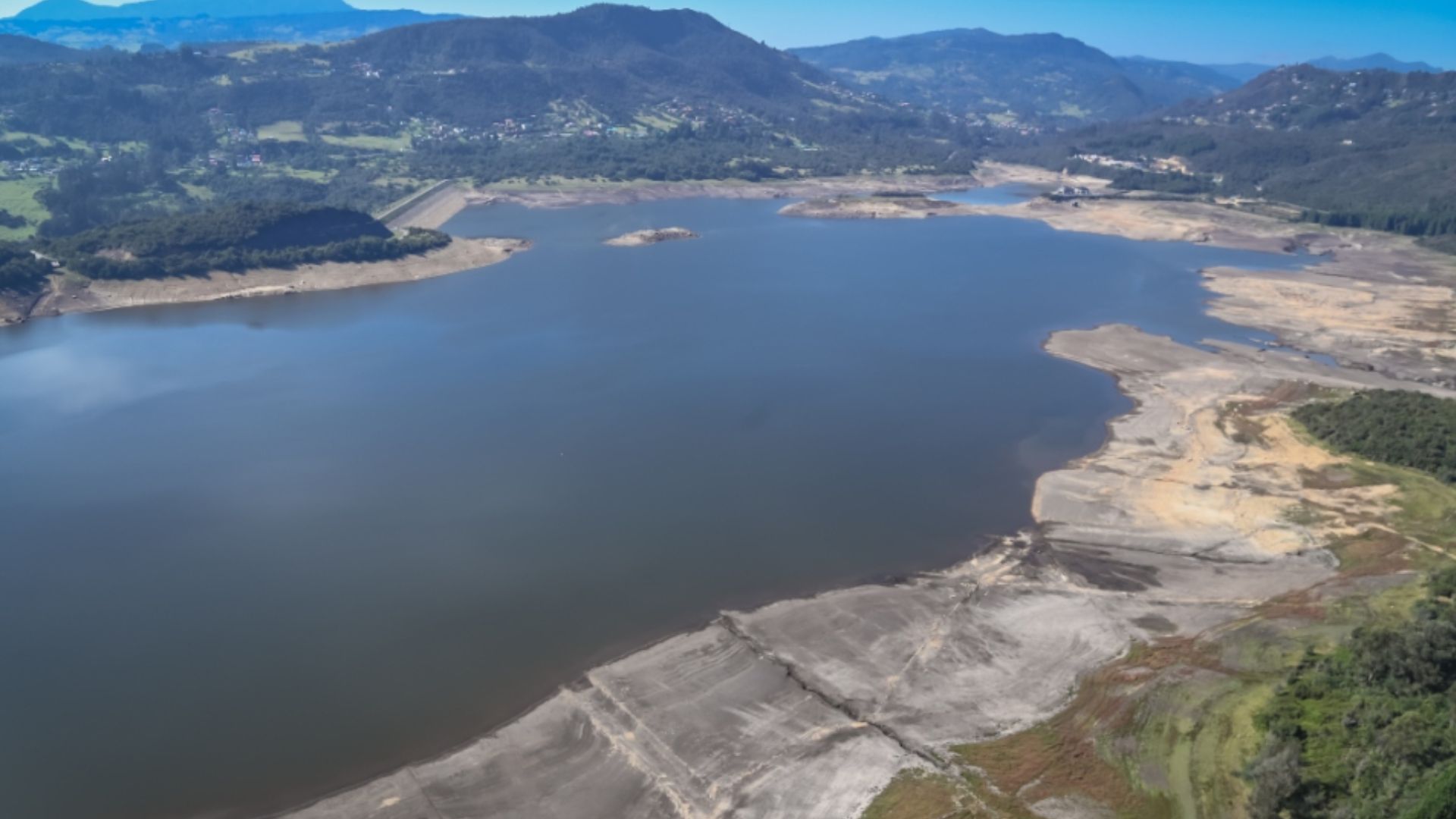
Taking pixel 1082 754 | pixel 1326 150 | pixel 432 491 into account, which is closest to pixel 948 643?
pixel 1082 754

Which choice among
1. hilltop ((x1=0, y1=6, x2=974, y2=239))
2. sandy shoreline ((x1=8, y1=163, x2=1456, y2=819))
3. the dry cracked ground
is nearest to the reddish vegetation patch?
the dry cracked ground

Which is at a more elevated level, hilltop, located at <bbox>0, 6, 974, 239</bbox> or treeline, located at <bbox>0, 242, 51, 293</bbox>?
hilltop, located at <bbox>0, 6, 974, 239</bbox>

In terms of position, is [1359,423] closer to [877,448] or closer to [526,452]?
[877,448]

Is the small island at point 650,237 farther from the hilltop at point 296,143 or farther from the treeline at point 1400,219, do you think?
the treeline at point 1400,219

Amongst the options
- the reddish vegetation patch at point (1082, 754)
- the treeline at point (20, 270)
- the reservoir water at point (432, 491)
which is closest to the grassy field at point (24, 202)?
the treeline at point (20, 270)

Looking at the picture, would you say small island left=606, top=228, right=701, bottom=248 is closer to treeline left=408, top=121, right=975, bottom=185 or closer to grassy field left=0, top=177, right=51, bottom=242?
treeline left=408, top=121, right=975, bottom=185

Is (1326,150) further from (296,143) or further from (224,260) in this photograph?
(296,143)
